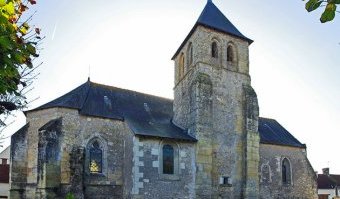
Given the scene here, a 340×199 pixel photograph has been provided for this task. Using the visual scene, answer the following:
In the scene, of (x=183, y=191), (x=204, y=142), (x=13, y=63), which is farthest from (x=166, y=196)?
(x=13, y=63)

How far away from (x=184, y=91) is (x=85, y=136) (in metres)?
7.01

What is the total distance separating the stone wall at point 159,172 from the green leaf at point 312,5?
17159 mm

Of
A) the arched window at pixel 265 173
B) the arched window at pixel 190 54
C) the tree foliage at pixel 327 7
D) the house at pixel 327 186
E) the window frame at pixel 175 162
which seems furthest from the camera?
the house at pixel 327 186

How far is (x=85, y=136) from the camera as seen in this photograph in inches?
773

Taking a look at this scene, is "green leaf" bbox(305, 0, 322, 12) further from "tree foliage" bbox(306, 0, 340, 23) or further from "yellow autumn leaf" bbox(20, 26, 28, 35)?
"yellow autumn leaf" bbox(20, 26, 28, 35)

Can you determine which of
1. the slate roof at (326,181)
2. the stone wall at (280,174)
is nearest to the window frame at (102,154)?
the stone wall at (280,174)

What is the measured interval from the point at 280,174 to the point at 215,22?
439 inches

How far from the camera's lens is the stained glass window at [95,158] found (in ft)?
64.1

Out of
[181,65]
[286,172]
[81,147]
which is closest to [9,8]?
[81,147]

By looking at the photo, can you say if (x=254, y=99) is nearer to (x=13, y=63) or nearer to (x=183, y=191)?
(x=183, y=191)

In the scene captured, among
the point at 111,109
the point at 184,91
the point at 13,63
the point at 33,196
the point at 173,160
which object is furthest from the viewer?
the point at 184,91

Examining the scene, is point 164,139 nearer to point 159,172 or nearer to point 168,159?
point 168,159

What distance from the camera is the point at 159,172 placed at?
765 inches

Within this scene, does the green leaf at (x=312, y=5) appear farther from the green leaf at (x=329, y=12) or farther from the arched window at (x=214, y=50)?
the arched window at (x=214, y=50)
